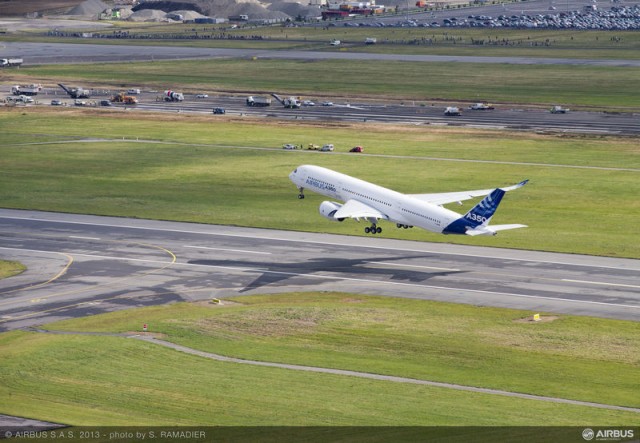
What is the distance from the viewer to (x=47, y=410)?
212ft

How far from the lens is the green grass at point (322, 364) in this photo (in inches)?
2510

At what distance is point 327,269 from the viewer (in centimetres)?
10494

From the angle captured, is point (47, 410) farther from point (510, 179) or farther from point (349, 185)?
point (510, 179)

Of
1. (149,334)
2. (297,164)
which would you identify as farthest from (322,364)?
(297,164)

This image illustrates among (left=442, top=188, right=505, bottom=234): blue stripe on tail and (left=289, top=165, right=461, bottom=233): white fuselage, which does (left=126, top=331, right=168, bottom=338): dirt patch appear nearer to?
(left=442, top=188, right=505, bottom=234): blue stripe on tail

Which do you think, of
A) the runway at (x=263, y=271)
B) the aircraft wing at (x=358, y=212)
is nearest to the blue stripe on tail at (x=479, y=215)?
the runway at (x=263, y=271)

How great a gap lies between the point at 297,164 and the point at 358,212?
49177 millimetres

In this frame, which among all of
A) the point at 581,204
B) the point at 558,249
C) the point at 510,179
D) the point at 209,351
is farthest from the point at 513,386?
the point at 510,179

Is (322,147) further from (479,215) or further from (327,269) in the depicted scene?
(479,215)

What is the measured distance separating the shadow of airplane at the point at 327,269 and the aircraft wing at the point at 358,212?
5.34m

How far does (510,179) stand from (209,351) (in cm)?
7841
